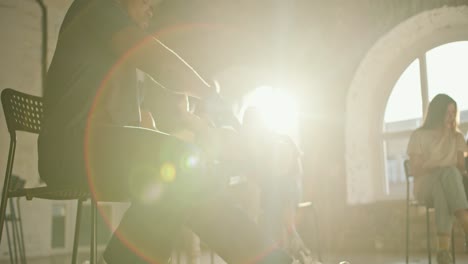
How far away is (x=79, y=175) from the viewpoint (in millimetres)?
1197

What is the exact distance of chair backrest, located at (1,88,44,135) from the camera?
179 cm

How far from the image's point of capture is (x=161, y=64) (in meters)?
1.08

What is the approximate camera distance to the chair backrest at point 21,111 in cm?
179

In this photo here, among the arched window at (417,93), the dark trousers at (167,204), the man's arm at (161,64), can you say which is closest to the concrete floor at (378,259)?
A: the arched window at (417,93)

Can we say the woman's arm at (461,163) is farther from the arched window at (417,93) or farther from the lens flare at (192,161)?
the lens flare at (192,161)

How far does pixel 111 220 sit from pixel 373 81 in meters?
3.97

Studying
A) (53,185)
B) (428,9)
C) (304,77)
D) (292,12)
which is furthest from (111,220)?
(53,185)

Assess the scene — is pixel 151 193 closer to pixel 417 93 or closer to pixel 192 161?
pixel 192 161

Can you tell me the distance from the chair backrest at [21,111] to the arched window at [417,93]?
15.4 feet

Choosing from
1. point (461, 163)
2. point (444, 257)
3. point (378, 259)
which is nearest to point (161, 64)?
point (444, 257)

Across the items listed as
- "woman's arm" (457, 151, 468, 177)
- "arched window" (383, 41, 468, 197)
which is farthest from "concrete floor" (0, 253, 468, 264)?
"arched window" (383, 41, 468, 197)

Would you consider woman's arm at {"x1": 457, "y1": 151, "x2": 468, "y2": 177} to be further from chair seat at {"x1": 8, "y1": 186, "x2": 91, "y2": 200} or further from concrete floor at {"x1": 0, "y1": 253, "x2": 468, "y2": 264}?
chair seat at {"x1": 8, "y1": 186, "x2": 91, "y2": 200}

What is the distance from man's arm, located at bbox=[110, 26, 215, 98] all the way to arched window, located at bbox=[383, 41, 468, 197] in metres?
4.97

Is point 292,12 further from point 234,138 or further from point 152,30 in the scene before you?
point 234,138
